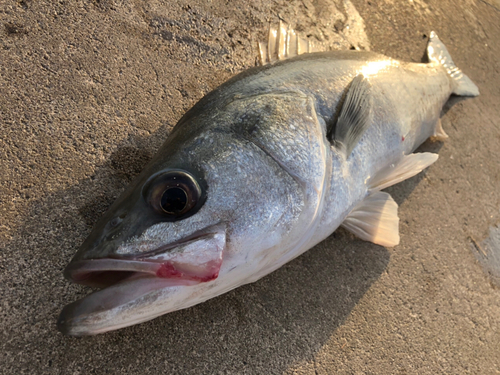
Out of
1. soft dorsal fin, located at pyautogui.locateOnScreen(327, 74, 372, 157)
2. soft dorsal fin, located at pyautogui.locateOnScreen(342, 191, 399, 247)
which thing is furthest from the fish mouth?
soft dorsal fin, located at pyautogui.locateOnScreen(342, 191, 399, 247)

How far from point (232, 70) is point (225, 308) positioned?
71.9 inches

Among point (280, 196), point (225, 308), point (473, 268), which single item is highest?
point (280, 196)

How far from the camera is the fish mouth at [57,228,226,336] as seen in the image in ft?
3.65

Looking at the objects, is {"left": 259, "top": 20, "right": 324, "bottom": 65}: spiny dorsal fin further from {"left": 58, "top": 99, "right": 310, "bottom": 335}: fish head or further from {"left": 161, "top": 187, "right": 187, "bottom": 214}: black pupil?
{"left": 161, "top": 187, "right": 187, "bottom": 214}: black pupil

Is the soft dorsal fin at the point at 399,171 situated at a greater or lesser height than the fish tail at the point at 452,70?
lesser

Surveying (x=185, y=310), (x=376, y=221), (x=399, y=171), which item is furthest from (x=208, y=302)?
(x=399, y=171)

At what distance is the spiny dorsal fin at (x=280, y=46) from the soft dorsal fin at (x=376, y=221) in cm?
117

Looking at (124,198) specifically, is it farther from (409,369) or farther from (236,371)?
(409,369)

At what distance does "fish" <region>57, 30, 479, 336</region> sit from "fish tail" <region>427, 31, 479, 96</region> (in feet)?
4.22

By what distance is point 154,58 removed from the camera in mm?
2371

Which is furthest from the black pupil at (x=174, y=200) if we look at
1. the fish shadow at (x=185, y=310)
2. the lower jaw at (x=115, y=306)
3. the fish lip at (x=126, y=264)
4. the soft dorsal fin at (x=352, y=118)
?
the soft dorsal fin at (x=352, y=118)

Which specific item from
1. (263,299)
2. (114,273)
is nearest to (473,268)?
(263,299)

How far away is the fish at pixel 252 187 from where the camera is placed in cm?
114

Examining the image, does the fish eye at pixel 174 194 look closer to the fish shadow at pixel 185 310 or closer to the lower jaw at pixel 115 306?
the lower jaw at pixel 115 306
